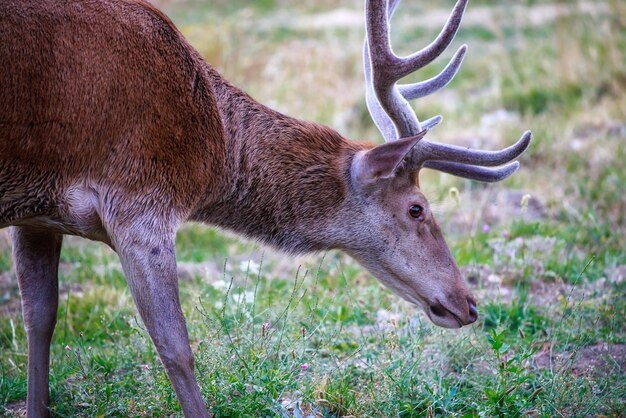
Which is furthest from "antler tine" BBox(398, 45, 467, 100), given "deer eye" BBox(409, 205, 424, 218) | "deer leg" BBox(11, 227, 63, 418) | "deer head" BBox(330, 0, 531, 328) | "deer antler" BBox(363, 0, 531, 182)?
"deer leg" BBox(11, 227, 63, 418)

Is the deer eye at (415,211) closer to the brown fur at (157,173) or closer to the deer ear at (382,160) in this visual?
the brown fur at (157,173)

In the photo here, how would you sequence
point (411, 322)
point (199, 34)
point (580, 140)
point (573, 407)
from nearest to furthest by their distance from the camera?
point (573, 407), point (411, 322), point (580, 140), point (199, 34)

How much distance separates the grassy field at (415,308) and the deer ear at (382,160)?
1.69ft

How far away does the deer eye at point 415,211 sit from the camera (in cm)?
421

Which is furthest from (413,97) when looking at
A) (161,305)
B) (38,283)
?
(38,283)

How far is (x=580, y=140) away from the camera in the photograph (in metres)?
7.89

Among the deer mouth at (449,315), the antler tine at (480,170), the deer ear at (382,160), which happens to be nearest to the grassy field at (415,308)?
the deer mouth at (449,315)

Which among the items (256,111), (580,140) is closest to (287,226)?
(256,111)

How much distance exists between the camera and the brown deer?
3557 mm

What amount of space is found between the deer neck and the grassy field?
183 mm

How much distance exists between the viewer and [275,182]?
→ 418 cm

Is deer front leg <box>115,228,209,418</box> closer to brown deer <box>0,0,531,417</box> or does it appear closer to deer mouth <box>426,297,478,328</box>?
A: brown deer <box>0,0,531,417</box>

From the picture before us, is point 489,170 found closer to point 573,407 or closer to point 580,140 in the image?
point 573,407

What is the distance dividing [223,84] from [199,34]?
507 cm
